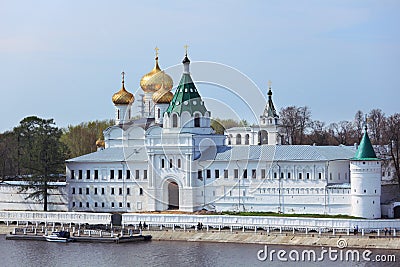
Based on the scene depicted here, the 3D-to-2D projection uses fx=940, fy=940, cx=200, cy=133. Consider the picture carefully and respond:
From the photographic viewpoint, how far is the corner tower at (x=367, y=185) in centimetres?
4572

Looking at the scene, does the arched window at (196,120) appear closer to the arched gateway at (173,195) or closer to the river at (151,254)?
the arched gateway at (173,195)

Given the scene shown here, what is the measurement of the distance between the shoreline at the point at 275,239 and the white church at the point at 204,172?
3.82 meters

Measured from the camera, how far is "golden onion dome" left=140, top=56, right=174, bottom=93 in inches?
2325

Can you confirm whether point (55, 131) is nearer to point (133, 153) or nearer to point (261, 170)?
point (133, 153)

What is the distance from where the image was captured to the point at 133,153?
179 ft

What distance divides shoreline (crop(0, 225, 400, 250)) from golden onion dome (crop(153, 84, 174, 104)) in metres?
12.4

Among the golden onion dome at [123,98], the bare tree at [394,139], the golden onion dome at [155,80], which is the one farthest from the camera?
the golden onion dome at [123,98]

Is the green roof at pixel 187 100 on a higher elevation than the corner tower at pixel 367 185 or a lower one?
higher

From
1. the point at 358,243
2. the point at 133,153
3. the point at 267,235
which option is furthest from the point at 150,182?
the point at 358,243

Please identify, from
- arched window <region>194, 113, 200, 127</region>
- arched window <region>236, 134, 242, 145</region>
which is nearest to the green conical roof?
arched window <region>194, 113, 200, 127</region>

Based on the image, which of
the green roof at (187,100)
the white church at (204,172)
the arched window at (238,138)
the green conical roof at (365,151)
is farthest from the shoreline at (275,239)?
the arched window at (238,138)

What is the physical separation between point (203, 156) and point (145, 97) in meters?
10.1

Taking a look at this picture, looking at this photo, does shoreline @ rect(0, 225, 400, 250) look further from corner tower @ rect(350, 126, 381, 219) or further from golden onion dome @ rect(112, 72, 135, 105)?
golden onion dome @ rect(112, 72, 135, 105)

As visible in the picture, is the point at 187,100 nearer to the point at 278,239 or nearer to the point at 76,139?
the point at 278,239
